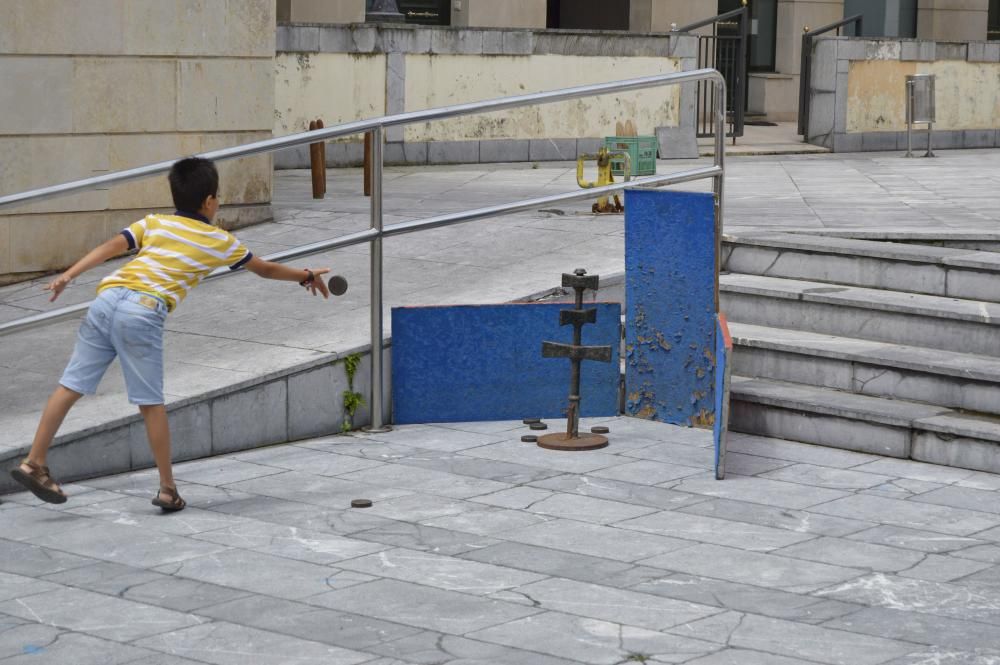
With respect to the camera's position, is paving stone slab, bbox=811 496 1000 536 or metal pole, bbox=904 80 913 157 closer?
paving stone slab, bbox=811 496 1000 536

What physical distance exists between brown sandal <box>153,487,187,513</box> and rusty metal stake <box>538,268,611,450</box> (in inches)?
80.3

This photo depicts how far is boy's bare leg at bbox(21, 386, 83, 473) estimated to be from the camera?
6.83 meters

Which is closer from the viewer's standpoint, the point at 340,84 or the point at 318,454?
the point at 318,454

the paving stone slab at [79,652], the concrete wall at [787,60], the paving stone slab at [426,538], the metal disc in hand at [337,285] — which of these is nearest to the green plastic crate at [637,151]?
the metal disc in hand at [337,285]

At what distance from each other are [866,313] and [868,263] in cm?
62

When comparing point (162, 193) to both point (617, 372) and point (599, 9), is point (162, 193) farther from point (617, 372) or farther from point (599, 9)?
point (599, 9)

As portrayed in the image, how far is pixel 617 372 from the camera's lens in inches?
355

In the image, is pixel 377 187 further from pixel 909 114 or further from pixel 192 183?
pixel 909 114

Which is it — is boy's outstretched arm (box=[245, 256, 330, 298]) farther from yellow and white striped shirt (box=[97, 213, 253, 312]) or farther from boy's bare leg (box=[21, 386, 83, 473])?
boy's bare leg (box=[21, 386, 83, 473])

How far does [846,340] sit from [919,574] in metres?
3.09

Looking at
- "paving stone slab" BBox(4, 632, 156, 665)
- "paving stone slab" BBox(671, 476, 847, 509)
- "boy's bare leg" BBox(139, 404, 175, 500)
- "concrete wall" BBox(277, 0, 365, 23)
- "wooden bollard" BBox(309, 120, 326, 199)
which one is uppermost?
"concrete wall" BBox(277, 0, 365, 23)

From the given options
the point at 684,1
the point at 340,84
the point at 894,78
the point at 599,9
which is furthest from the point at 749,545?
the point at 599,9

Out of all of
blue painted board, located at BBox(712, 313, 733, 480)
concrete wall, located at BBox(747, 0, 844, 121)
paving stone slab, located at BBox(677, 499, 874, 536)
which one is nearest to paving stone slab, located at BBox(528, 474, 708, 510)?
paving stone slab, located at BBox(677, 499, 874, 536)

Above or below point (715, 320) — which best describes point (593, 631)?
below
